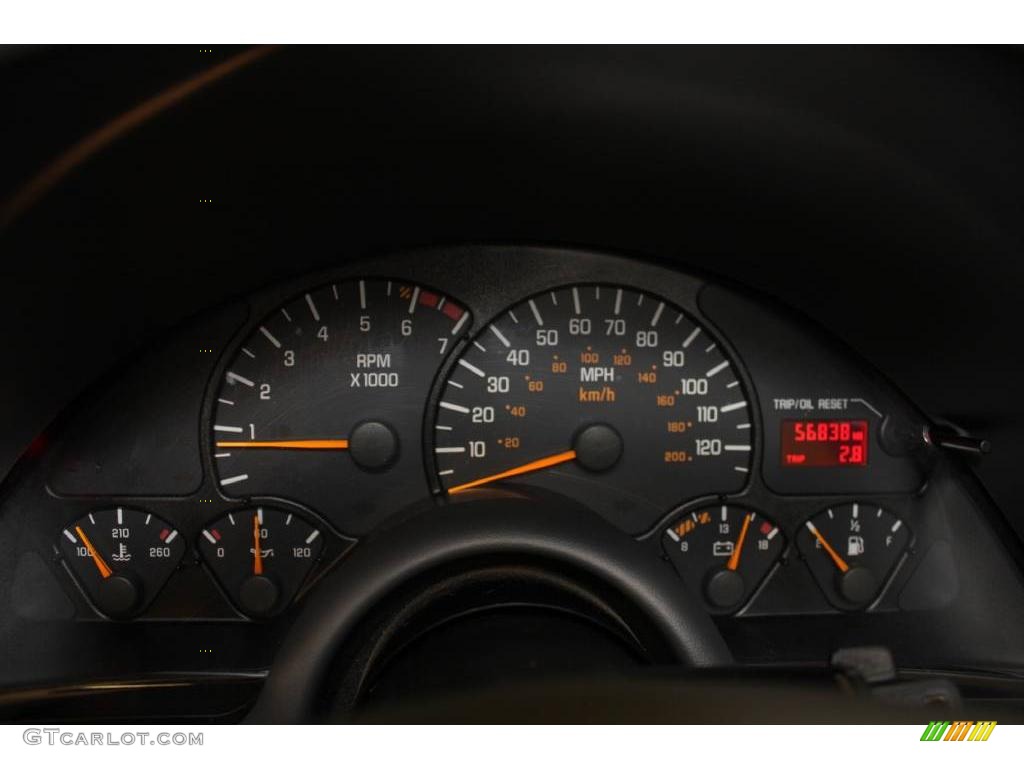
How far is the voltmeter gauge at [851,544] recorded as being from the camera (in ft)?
8.09

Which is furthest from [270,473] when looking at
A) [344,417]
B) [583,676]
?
[583,676]

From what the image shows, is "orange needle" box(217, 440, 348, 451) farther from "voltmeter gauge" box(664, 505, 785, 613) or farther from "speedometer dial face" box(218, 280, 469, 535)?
"voltmeter gauge" box(664, 505, 785, 613)

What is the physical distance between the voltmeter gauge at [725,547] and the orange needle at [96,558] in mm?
1149

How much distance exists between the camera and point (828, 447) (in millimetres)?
2496

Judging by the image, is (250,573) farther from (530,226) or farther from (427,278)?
(530,226)

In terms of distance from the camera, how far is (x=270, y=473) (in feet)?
7.88

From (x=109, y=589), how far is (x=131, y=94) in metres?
1.05

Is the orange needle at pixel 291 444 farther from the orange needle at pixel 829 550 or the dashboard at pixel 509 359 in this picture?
the orange needle at pixel 829 550
